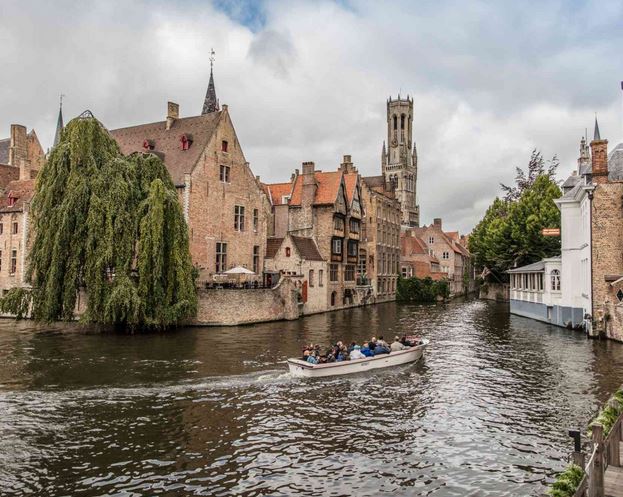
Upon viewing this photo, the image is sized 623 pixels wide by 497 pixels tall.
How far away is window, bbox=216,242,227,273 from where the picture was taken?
42594 millimetres

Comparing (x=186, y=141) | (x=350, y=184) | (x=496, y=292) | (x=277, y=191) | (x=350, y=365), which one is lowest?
(x=350, y=365)

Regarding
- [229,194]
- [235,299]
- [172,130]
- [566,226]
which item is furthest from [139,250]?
[566,226]

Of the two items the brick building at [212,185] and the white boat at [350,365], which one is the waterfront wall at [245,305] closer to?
the brick building at [212,185]

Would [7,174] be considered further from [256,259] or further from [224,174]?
[256,259]

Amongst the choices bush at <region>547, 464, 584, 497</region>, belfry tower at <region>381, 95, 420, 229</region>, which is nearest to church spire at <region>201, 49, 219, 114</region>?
bush at <region>547, 464, 584, 497</region>

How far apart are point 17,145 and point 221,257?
1289 inches

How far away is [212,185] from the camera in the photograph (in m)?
41.9

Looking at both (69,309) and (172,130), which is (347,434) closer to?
(69,309)

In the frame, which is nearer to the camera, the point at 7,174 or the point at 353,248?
the point at 7,174

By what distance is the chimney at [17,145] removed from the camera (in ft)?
194

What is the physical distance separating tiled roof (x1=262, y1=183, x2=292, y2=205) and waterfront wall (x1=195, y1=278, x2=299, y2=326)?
599 inches

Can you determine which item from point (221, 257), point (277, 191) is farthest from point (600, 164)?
point (277, 191)

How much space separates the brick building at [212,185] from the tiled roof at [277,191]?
618 centimetres

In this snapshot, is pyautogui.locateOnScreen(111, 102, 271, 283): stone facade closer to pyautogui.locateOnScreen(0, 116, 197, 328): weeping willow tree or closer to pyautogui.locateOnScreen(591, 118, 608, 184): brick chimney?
pyautogui.locateOnScreen(0, 116, 197, 328): weeping willow tree
